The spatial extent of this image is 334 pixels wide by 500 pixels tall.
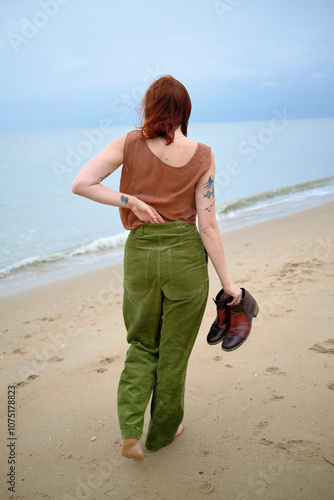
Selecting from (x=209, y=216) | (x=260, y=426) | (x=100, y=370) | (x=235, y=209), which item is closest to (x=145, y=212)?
(x=209, y=216)

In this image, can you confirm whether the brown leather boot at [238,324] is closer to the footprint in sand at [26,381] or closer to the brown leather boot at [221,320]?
the brown leather boot at [221,320]

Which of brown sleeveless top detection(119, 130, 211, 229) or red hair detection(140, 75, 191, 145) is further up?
red hair detection(140, 75, 191, 145)

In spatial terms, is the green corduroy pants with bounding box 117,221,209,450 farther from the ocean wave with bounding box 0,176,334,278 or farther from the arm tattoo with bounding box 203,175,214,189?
the ocean wave with bounding box 0,176,334,278

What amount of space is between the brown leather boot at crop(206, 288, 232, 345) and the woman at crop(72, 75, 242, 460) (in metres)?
0.04

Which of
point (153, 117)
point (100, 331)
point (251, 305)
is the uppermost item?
point (153, 117)

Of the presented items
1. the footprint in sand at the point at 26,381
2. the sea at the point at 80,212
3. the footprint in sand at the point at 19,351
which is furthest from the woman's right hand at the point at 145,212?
the sea at the point at 80,212

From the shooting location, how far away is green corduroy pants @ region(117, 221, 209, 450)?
2.31m

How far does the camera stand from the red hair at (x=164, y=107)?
2.21 m

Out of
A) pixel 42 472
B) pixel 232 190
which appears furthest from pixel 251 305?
pixel 232 190

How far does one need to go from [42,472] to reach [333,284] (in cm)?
354

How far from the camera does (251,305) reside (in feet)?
8.24

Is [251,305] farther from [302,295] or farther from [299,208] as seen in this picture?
[299,208]

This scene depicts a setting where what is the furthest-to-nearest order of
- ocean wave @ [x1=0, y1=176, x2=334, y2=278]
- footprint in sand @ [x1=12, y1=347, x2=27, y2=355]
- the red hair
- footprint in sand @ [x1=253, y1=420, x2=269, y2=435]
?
ocean wave @ [x1=0, y1=176, x2=334, y2=278], footprint in sand @ [x1=12, y1=347, x2=27, y2=355], footprint in sand @ [x1=253, y1=420, x2=269, y2=435], the red hair

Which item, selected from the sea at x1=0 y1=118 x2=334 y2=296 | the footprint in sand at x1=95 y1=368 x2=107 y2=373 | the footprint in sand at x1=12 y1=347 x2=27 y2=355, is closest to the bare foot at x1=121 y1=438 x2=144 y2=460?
the footprint in sand at x1=95 y1=368 x2=107 y2=373
